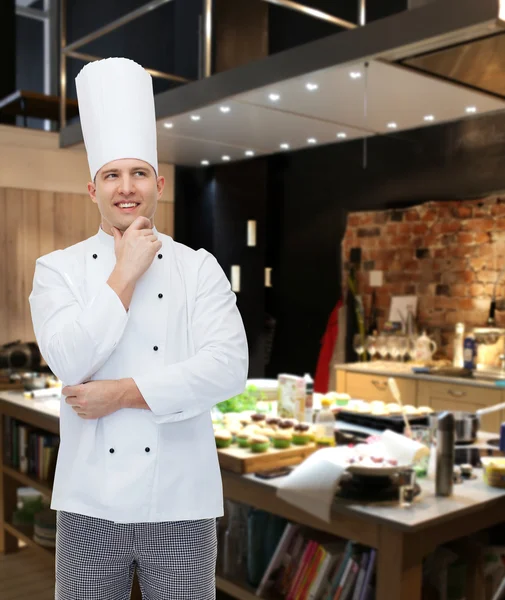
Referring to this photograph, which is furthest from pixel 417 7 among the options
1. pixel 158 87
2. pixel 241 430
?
pixel 158 87

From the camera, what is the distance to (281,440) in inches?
101

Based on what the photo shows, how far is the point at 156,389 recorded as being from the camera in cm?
133

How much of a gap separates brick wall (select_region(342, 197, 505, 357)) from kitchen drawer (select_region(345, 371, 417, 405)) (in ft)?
1.86

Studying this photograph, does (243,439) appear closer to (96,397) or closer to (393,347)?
(96,397)

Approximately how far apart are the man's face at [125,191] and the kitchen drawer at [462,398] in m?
3.05

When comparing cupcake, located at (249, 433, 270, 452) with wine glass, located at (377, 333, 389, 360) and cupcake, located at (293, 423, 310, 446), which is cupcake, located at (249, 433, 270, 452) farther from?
wine glass, located at (377, 333, 389, 360)

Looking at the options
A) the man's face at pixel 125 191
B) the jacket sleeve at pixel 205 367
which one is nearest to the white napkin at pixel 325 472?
the jacket sleeve at pixel 205 367

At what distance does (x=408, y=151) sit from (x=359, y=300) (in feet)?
3.69

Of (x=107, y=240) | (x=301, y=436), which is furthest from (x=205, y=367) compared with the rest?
(x=301, y=436)

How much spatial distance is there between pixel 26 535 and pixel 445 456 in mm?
2523

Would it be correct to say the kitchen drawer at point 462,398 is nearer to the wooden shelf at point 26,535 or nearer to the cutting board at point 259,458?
the cutting board at point 259,458

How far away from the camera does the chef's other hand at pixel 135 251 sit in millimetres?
1336

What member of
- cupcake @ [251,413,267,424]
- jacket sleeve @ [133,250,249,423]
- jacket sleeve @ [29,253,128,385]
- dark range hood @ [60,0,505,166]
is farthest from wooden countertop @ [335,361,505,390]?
jacket sleeve @ [29,253,128,385]

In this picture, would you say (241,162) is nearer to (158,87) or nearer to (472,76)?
(158,87)
